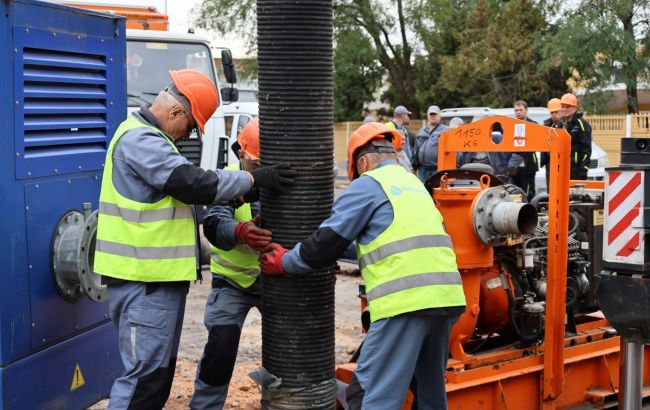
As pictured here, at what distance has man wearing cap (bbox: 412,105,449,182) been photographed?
11648mm

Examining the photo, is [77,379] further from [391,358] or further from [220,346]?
[391,358]

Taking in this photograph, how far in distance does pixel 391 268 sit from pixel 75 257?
1441 mm

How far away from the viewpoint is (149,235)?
4.13 meters

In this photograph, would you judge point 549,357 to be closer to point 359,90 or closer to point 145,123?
point 145,123

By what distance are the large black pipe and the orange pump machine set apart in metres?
1.00

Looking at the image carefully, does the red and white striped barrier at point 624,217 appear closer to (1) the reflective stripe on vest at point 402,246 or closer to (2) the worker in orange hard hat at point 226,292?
(1) the reflective stripe on vest at point 402,246

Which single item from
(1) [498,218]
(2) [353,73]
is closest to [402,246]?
(1) [498,218]

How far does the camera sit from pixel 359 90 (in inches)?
1400

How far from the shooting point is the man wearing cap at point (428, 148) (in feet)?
38.2

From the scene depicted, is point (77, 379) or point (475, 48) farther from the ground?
point (475, 48)

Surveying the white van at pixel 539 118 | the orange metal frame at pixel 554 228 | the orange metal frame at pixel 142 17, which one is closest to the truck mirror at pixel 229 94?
the orange metal frame at pixel 142 17

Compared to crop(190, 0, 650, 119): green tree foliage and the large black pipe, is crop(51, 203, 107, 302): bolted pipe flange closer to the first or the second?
the large black pipe

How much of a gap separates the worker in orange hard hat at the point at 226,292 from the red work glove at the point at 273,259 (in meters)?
0.70

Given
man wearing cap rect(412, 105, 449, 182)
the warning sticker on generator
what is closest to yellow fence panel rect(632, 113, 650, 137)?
man wearing cap rect(412, 105, 449, 182)
